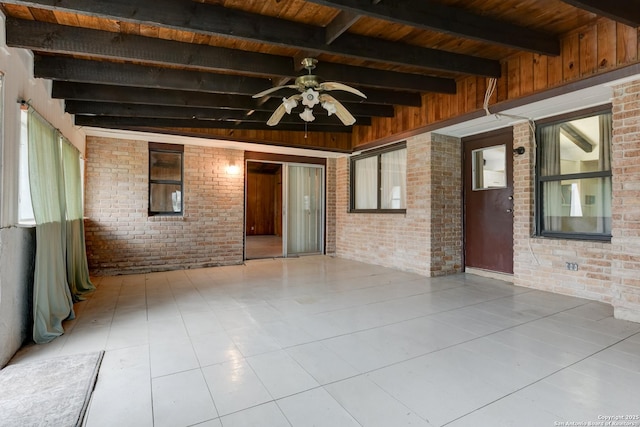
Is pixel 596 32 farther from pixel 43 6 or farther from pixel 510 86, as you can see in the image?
pixel 43 6

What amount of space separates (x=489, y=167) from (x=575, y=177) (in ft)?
4.50

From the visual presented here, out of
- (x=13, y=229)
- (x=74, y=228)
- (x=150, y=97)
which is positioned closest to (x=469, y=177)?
(x=150, y=97)

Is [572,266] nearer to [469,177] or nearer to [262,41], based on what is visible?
[469,177]

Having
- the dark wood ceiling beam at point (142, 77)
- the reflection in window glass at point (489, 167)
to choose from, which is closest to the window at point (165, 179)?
the dark wood ceiling beam at point (142, 77)

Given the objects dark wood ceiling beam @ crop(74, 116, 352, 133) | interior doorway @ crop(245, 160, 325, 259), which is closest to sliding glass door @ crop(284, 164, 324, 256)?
interior doorway @ crop(245, 160, 325, 259)

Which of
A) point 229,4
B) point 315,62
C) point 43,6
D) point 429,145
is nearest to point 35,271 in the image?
point 43,6

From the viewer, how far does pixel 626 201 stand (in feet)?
Answer: 11.3

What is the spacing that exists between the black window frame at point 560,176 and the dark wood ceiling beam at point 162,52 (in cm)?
225

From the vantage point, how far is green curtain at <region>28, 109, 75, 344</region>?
9.91ft

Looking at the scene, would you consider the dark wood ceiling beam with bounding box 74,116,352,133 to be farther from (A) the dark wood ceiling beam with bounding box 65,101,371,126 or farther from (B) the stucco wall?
(B) the stucco wall

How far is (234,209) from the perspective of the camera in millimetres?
6961

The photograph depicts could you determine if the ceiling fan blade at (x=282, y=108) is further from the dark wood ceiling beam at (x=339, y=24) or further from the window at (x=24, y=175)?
the window at (x=24, y=175)

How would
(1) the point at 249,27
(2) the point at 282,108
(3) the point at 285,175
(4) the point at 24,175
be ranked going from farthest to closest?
1. (3) the point at 285,175
2. (2) the point at 282,108
3. (4) the point at 24,175
4. (1) the point at 249,27

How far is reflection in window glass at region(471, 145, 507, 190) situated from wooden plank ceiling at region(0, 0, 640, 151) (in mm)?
1557
